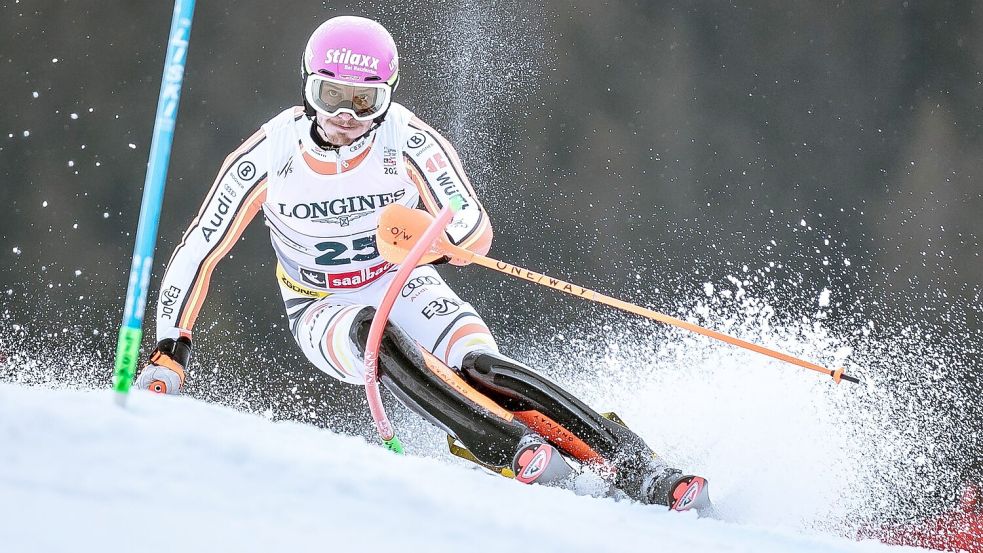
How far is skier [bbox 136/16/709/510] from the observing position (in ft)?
9.04

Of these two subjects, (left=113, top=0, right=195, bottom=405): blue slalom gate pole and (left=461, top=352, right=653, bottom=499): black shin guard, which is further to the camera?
(left=461, top=352, right=653, bottom=499): black shin guard

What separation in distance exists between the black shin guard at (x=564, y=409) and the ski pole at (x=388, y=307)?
0.35 meters

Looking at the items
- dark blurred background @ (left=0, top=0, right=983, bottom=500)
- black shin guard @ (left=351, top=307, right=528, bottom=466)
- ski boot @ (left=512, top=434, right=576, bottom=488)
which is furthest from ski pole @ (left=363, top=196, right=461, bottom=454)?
dark blurred background @ (left=0, top=0, right=983, bottom=500)

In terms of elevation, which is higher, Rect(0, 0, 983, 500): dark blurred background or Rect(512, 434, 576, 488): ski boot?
Rect(0, 0, 983, 500): dark blurred background

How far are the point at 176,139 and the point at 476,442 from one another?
316 cm

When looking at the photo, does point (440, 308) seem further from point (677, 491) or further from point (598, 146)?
point (598, 146)

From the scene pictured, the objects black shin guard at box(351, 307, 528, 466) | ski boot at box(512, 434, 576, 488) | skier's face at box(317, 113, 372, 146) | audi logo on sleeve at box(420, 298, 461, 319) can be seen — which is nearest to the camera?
ski boot at box(512, 434, 576, 488)

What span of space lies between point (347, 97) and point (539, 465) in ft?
4.24

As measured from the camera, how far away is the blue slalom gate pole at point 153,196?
210 cm

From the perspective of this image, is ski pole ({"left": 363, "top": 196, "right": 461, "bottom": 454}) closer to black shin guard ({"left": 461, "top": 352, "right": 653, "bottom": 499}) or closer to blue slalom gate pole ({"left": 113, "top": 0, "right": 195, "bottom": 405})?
black shin guard ({"left": 461, "top": 352, "right": 653, "bottom": 499})

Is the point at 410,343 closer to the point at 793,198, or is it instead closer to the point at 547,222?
the point at 547,222

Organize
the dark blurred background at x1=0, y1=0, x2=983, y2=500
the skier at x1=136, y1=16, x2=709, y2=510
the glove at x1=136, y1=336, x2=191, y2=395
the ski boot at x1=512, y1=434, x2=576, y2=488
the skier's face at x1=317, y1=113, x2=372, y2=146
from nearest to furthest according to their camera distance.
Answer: the ski boot at x1=512, y1=434, x2=576, y2=488 → the skier at x1=136, y1=16, x2=709, y2=510 → the glove at x1=136, y1=336, x2=191, y2=395 → the skier's face at x1=317, y1=113, x2=372, y2=146 → the dark blurred background at x1=0, y1=0, x2=983, y2=500

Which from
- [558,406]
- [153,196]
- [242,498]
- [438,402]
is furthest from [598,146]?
[242,498]

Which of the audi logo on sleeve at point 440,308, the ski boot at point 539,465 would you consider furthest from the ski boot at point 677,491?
the audi logo on sleeve at point 440,308
